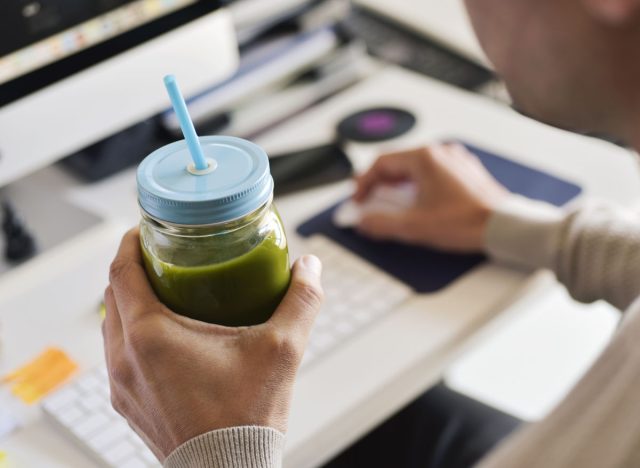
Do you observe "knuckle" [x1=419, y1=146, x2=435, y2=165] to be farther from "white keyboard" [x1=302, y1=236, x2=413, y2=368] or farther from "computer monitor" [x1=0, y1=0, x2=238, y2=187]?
"computer monitor" [x1=0, y1=0, x2=238, y2=187]

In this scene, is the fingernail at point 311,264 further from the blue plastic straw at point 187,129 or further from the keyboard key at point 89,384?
the keyboard key at point 89,384

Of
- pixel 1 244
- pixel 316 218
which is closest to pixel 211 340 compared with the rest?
pixel 316 218

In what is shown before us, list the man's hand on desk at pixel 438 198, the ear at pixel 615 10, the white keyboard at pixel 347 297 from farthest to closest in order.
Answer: the man's hand on desk at pixel 438 198, the white keyboard at pixel 347 297, the ear at pixel 615 10

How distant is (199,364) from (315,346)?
0.24 metres

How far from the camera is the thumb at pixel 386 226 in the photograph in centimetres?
97

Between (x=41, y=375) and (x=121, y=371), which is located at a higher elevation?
(x=121, y=371)

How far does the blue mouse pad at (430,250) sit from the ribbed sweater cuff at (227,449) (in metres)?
0.32

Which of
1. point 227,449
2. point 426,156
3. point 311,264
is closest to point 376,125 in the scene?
point 426,156

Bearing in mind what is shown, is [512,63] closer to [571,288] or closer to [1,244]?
[571,288]

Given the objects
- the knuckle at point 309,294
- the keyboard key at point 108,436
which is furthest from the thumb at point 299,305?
the keyboard key at point 108,436

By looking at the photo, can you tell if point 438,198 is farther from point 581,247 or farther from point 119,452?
point 119,452

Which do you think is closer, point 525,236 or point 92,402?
point 92,402

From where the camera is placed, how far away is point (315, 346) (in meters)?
0.85

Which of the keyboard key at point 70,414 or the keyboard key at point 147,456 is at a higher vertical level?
the keyboard key at point 70,414
